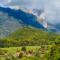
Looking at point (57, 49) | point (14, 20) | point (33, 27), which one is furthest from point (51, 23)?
point (57, 49)

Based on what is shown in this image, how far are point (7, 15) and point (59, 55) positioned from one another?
1278 centimetres

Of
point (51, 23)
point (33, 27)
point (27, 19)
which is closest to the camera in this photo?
point (51, 23)

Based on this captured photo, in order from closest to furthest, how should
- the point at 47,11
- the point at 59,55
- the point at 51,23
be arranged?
the point at 59,55
the point at 47,11
the point at 51,23

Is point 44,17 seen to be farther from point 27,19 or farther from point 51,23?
point 27,19

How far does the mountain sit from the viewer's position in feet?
53.0

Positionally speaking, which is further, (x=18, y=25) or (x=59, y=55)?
(x=18, y=25)

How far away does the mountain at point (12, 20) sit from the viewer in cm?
1616

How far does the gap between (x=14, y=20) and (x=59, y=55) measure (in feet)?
42.2

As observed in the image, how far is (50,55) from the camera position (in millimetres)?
6703

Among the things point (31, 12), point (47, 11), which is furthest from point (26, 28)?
point (47, 11)

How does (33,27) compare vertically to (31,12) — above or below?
below

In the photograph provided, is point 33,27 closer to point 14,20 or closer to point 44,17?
point 14,20

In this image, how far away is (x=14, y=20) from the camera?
19016 millimetres

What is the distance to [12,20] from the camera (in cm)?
1888
